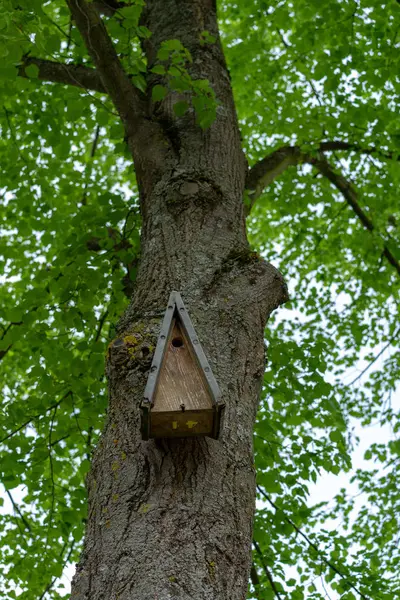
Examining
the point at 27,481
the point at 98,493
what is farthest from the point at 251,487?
the point at 27,481

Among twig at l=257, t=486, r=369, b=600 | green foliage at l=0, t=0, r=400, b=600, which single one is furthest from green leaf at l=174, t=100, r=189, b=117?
twig at l=257, t=486, r=369, b=600

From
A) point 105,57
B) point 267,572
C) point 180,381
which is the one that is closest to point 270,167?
point 105,57

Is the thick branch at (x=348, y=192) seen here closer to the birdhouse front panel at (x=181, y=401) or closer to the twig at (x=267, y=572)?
the twig at (x=267, y=572)

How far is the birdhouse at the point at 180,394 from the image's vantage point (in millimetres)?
2018

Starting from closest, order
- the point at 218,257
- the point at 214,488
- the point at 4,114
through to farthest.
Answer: the point at 214,488
the point at 218,257
the point at 4,114

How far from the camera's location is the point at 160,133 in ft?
12.0

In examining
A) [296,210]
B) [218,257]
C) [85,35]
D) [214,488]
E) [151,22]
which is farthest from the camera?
[296,210]

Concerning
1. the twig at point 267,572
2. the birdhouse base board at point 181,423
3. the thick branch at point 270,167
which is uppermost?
the thick branch at point 270,167

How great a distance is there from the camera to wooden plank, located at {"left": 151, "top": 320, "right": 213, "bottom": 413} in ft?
6.66

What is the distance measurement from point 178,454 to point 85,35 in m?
2.35

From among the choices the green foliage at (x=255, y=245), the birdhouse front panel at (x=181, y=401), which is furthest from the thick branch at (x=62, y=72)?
the birdhouse front panel at (x=181, y=401)

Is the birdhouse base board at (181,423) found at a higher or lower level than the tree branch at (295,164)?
lower

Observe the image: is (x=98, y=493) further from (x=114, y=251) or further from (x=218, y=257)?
(x=114, y=251)

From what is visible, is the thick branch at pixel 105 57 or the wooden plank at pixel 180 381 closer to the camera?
the wooden plank at pixel 180 381
